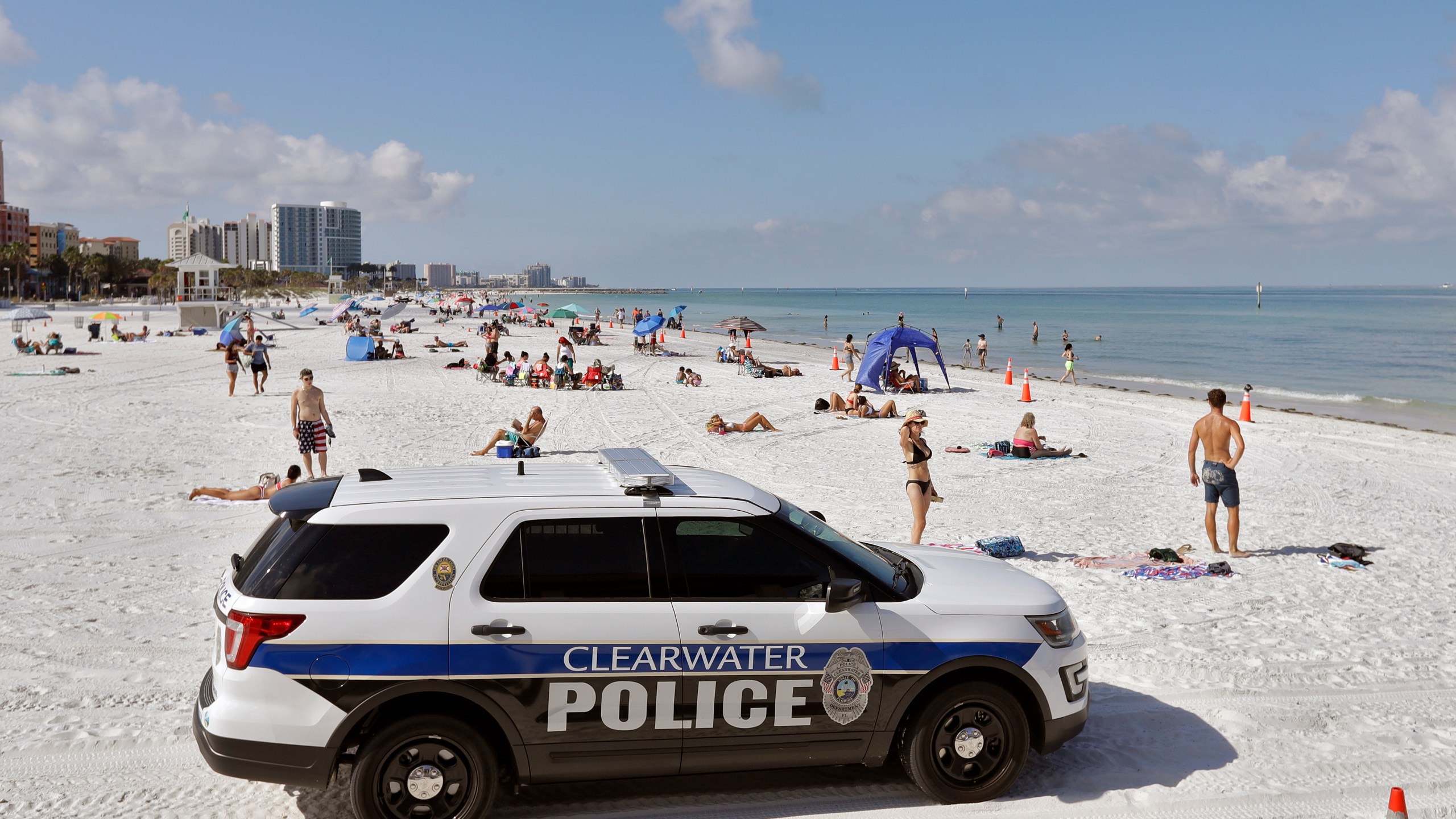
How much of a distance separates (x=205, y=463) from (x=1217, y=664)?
13.3m

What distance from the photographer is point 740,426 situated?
19.6 meters

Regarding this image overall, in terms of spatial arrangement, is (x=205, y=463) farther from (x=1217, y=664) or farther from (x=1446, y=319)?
(x=1446, y=319)

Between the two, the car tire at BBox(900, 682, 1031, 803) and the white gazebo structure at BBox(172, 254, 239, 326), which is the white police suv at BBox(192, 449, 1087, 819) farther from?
the white gazebo structure at BBox(172, 254, 239, 326)

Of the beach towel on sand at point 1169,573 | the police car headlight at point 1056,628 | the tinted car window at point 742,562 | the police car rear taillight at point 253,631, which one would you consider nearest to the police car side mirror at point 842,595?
the tinted car window at point 742,562

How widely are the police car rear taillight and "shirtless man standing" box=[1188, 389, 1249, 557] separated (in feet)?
28.1

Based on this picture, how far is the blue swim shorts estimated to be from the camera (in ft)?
32.3

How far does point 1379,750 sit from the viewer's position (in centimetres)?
544

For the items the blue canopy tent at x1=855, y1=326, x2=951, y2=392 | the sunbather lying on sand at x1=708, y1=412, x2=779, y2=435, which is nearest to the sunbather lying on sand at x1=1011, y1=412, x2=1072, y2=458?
the sunbather lying on sand at x1=708, y1=412, x2=779, y2=435

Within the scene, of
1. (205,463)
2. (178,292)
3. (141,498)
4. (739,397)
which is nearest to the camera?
(141,498)

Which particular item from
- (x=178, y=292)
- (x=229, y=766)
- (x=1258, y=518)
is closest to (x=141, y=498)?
(x=229, y=766)

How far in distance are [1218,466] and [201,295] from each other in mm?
83166

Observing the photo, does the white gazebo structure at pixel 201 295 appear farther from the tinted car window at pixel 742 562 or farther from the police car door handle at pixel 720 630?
the police car door handle at pixel 720 630

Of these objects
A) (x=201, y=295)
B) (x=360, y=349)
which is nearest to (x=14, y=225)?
(x=201, y=295)

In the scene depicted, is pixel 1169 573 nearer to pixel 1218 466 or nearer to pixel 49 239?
pixel 1218 466
